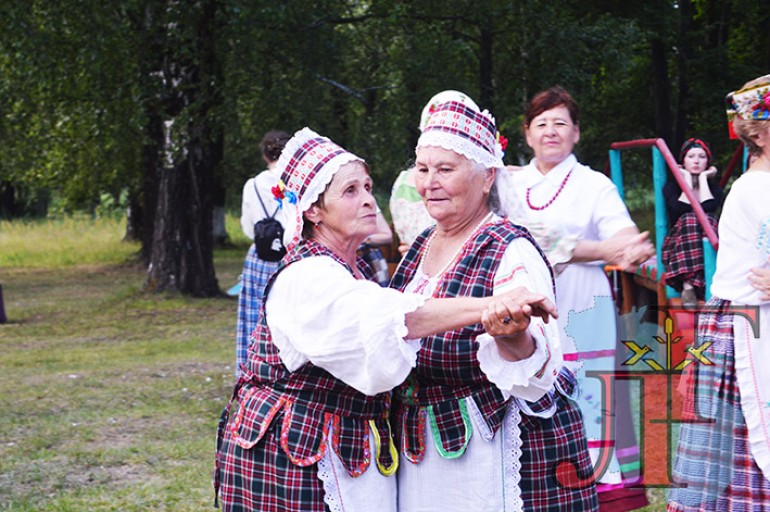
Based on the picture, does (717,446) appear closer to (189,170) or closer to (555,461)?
(555,461)

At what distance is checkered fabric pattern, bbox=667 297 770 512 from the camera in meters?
3.84

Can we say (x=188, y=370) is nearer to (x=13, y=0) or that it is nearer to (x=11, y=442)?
(x=11, y=442)

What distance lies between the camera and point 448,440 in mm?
2994

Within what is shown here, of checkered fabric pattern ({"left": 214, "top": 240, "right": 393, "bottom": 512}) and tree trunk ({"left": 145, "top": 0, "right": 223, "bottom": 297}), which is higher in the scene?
tree trunk ({"left": 145, "top": 0, "right": 223, "bottom": 297})

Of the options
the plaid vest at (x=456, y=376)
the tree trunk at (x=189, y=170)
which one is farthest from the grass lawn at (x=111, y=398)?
the plaid vest at (x=456, y=376)

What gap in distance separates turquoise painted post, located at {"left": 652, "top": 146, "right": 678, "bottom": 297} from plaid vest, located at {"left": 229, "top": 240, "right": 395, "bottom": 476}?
5136 mm

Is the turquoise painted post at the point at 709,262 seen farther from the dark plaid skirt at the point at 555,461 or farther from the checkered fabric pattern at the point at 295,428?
the checkered fabric pattern at the point at 295,428

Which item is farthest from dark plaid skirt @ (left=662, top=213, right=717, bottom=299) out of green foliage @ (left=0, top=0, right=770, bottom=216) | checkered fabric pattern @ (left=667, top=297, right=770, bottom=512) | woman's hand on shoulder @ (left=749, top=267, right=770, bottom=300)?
green foliage @ (left=0, top=0, right=770, bottom=216)

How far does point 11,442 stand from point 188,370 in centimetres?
280

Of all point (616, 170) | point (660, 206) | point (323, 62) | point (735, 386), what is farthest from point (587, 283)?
point (323, 62)

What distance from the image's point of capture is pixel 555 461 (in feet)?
9.96

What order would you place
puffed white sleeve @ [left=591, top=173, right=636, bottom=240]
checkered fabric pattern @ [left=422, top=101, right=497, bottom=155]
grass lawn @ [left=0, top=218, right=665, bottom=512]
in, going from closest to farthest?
checkered fabric pattern @ [left=422, top=101, right=497, bottom=155]
puffed white sleeve @ [left=591, top=173, right=636, bottom=240]
grass lawn @ [left=0, top=218, right=665, bottom=512]

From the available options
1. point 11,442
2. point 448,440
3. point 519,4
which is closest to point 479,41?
point 519,4

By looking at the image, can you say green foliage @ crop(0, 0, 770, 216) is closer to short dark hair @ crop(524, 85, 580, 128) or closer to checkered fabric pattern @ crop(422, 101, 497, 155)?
short dark hair @ crop(524, 85, 580, 128)
